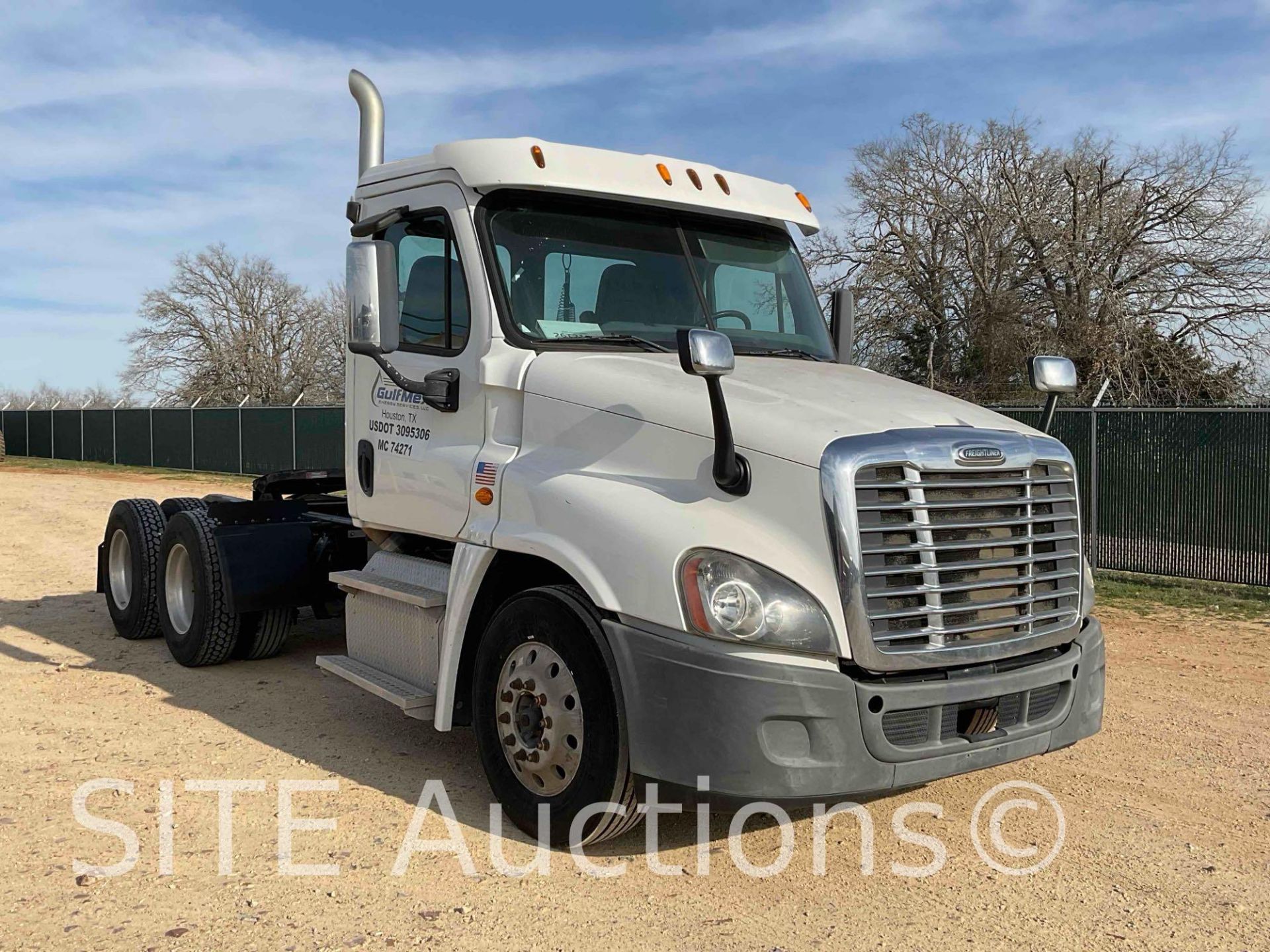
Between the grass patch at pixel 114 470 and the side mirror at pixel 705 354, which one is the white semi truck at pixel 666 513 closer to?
the side mirror at pixel 705 354

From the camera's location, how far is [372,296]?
5.05 metres

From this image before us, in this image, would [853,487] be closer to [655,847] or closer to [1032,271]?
[655,847]

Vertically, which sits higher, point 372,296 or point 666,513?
point 372,296

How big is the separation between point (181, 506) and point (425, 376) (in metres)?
3.52

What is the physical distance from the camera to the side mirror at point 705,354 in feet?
13.0

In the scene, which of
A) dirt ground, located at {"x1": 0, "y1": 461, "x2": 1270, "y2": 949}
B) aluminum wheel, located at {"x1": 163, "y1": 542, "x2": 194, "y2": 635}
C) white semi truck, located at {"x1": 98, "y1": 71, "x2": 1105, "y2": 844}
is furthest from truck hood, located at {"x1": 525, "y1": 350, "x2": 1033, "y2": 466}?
aluminum wheel, located at {"x1": 163, "y1": 542, "x2": 194, "y2": 635}

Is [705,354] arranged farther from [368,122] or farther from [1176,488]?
[1176,488]

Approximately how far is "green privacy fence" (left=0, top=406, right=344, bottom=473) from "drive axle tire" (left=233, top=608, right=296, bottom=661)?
557 inches

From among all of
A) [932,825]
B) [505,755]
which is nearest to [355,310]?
[505,755]

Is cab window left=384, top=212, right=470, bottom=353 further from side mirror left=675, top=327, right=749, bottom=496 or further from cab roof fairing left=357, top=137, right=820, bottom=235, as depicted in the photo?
side mirror left=675, top=327, right=749, bottom=496

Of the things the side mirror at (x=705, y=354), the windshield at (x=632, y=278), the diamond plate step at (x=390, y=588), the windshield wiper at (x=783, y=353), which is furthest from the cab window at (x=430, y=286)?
the side mirror at (x=705, y=354)

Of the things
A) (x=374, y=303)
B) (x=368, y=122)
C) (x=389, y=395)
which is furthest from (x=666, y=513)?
(x=368, y=122)

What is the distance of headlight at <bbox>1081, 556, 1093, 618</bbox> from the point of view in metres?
4.72

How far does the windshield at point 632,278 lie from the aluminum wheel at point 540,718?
56.5 inches
